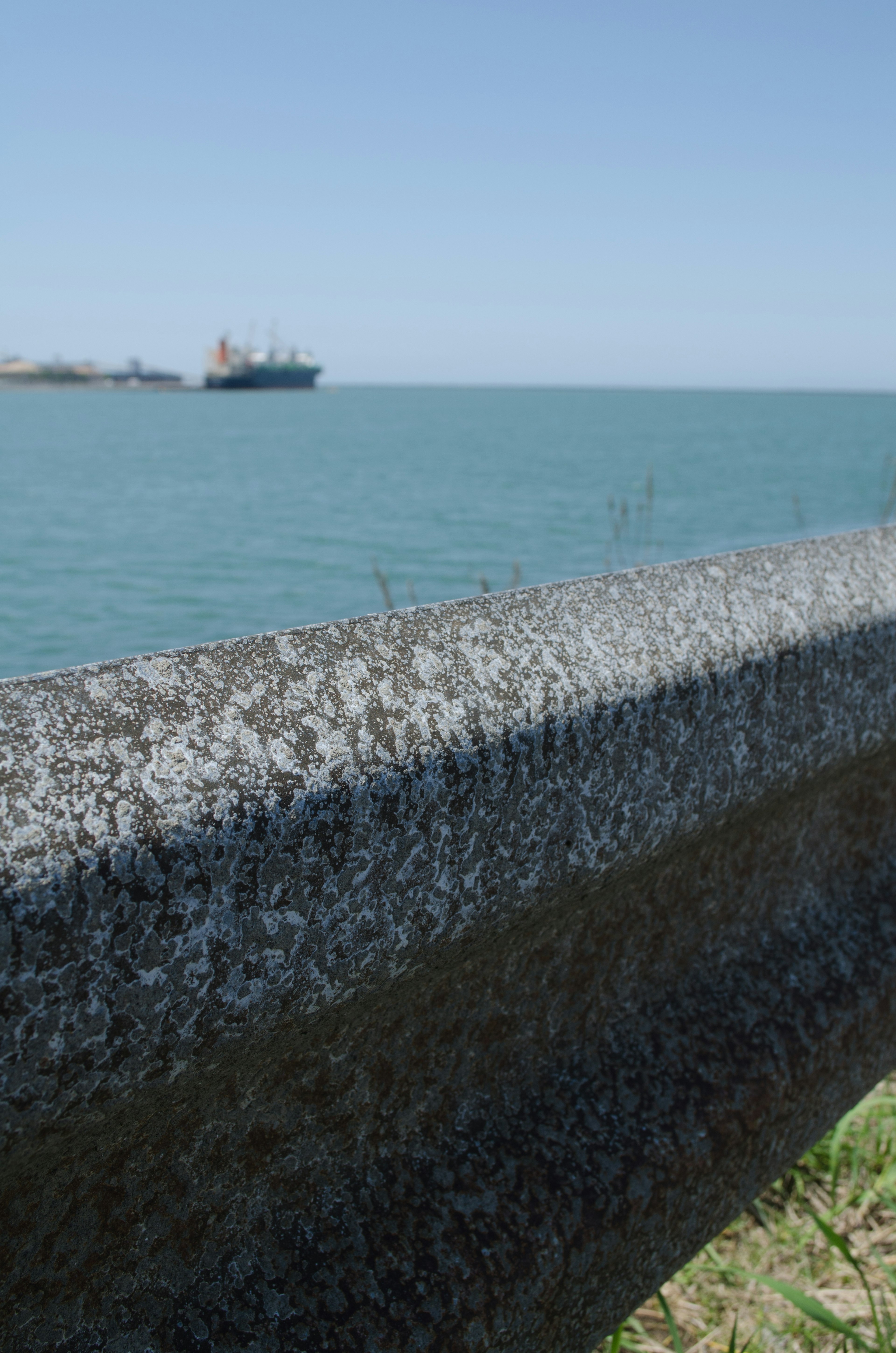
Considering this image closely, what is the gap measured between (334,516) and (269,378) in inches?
4090

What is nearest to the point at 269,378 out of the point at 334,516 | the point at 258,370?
the point at 258,370

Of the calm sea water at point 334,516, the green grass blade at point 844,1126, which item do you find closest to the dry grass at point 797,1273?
the green grass blade at point 844,1126

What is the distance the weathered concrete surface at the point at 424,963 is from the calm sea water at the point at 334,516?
3.25 metres

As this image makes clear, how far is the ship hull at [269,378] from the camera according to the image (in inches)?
4840

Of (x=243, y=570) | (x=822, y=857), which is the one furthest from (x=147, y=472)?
(x=822, y=857)

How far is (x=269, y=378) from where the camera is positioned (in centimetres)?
12356

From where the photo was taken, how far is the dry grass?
1.28 metres

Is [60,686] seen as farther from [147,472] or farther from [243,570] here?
[147,472]

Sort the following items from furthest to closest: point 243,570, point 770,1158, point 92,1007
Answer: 1. point 243,570
2. point 770,1158
3. point 92,1007

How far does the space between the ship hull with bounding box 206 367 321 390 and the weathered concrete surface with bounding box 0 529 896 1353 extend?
423ft

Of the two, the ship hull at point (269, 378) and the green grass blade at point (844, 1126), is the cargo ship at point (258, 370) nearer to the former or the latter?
the ship hull at point (269, 378)

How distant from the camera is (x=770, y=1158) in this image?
104 cm

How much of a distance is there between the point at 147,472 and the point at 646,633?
145 feet

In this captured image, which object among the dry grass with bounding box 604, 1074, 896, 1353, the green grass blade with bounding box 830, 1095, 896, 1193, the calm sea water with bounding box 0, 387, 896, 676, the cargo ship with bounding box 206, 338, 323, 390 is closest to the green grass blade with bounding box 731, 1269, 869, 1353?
the dry grass with bounding box 604, 1074, 896, 1353
